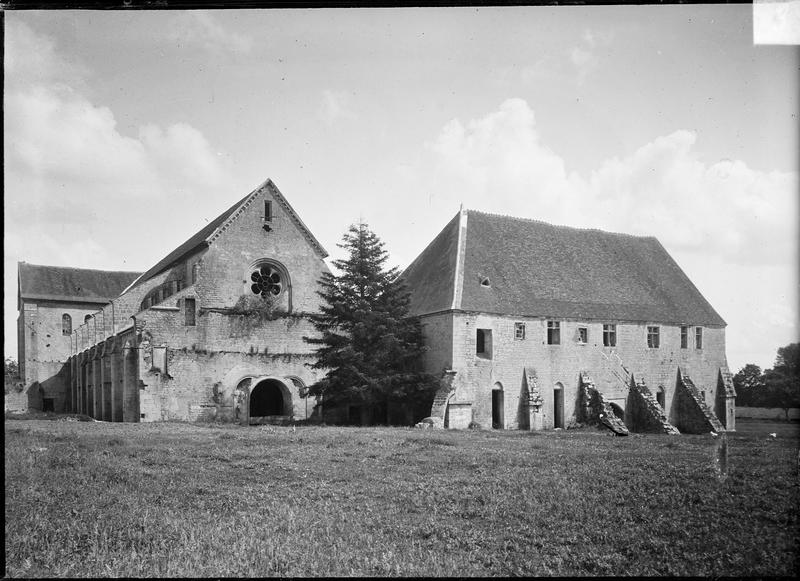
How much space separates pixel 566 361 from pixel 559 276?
4.88 metres

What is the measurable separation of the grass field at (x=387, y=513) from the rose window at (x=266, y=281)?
16.7 m

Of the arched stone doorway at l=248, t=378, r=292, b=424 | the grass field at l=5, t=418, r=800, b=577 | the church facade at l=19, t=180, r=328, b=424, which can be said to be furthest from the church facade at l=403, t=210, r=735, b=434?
the grass field at l=5, t=418, r=800, b=577

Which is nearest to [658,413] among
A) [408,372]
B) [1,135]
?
[408,372]

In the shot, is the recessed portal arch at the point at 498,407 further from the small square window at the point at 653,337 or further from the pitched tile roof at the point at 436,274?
the small square window at the point at 653,337

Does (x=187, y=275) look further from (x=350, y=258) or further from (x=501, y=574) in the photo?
(x=501, y=574)

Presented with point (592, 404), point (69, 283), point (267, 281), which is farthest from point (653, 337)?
point (69, 283)

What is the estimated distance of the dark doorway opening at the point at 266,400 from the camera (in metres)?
32.4

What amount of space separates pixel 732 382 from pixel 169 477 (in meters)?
35.8

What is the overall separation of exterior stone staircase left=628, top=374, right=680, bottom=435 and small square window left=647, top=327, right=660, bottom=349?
215 cm

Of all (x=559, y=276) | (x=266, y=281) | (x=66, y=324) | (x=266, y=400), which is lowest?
(x=266, y=400)

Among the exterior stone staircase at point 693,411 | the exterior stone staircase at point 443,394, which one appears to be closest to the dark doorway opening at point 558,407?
the exterior stone staircase at point 443,394

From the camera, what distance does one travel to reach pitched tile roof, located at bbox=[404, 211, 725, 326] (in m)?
31.2

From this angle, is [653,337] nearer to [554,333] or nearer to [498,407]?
[554,333]

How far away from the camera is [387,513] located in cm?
1012
